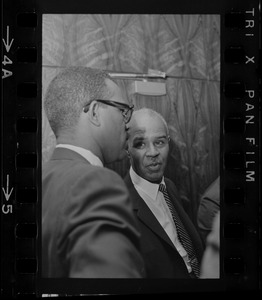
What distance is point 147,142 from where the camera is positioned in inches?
75.5

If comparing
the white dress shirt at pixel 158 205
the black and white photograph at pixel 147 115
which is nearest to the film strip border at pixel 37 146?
the black and white photograph at pixel 147 115

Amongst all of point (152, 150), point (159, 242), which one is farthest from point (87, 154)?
point (159, 242)

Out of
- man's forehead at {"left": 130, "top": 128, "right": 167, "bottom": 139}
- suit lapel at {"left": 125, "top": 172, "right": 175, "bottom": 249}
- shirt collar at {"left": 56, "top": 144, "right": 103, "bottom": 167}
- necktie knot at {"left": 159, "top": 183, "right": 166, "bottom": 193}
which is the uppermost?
man's forehead at {"left": 130, "top": 128, "right": 167, "bottom": 139}

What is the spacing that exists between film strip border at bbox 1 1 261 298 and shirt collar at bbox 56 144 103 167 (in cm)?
10

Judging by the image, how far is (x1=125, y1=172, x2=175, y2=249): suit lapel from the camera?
191cm

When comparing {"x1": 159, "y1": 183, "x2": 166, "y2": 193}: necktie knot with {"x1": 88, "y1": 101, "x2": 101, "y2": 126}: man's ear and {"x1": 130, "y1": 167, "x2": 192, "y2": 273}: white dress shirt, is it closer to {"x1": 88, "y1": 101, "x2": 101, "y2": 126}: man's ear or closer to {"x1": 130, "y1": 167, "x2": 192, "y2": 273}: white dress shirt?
{"x1": 130, "y1": 167, "x2": 192, "y2": 273}: white dress shirt

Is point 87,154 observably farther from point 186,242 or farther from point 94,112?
point 186,242

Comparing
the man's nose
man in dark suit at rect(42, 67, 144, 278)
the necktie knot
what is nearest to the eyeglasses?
man in dark suit at rect(42, 67, 144, 278)

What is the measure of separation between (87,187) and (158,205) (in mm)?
261

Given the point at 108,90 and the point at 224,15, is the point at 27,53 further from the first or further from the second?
the point at 224,15

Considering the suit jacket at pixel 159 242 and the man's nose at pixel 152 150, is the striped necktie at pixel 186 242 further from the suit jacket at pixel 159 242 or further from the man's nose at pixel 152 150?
the man's nose at pixel 152 150

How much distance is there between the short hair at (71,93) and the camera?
75.4 inches

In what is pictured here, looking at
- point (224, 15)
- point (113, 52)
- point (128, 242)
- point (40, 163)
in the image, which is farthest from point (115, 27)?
point (128, 242)

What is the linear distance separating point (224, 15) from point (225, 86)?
0.82ft
